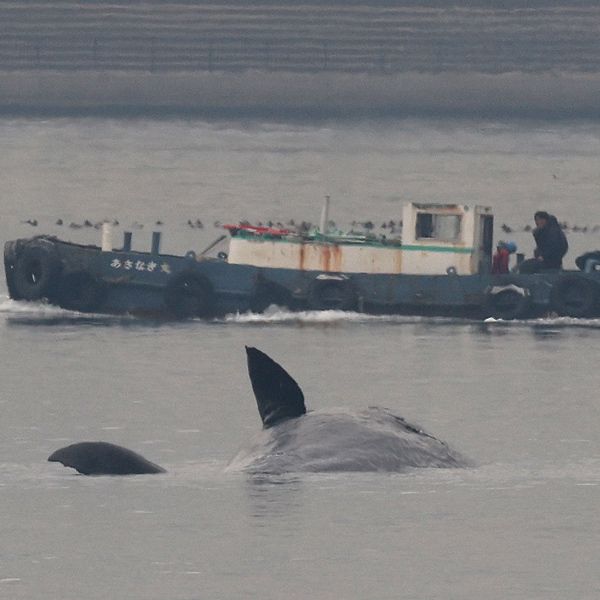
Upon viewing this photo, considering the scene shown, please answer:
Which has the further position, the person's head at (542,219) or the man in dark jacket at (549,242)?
the man in dark jacket at (549,242)

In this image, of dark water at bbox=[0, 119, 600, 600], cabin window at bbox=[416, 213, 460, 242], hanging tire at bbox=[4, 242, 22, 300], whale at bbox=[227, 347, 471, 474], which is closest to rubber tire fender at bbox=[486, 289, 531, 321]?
dark water at bbox=[0, 119, 600, 600]

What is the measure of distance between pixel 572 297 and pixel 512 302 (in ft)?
3.55

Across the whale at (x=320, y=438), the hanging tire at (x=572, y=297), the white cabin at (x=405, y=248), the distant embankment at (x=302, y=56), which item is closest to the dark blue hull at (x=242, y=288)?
the hanging tire at (x=572, y=297)

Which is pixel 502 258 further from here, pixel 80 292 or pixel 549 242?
pixel 80 292

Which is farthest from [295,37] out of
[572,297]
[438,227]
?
[572,297]

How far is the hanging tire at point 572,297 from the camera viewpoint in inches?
1956

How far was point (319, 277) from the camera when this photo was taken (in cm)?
5062

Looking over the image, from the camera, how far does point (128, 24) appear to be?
130 meters

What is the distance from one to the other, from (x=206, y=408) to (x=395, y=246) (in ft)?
53.7

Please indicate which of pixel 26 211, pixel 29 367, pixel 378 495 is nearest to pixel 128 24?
pixel 26 211

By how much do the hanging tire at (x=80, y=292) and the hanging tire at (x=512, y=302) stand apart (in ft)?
24.0

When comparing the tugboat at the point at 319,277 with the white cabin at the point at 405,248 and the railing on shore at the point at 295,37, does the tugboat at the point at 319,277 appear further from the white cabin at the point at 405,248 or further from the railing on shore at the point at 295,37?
the railing on shore at the point at 295,37

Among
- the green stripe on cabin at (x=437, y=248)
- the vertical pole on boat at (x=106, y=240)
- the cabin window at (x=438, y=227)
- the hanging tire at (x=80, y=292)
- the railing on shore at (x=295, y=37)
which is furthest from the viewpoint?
the railing on shore at (x=295, y=37)

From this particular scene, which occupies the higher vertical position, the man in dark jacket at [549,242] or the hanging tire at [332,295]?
the man in dark jacket at [549,242]
